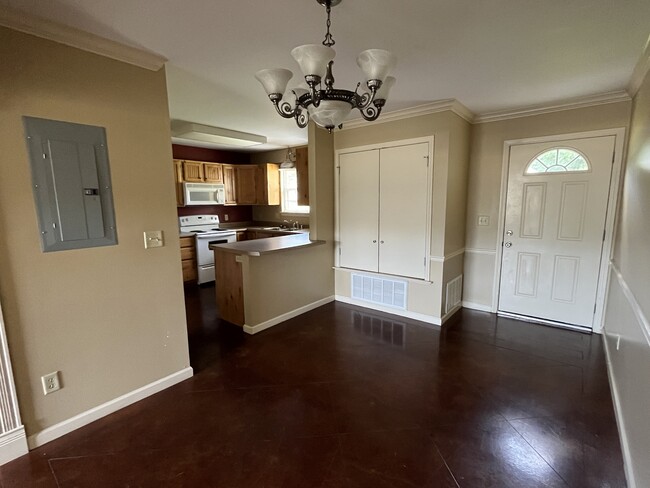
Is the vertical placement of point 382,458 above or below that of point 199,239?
below

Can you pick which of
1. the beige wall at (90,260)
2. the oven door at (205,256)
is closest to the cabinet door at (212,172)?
the oven door at (205,256)

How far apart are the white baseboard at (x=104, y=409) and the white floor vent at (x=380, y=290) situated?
7.51 ft

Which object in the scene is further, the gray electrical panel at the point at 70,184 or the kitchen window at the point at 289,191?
the kitchen window at the point at 289,191

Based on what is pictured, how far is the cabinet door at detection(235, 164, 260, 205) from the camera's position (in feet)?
20.6

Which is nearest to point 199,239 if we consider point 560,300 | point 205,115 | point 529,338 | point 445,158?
point 205,115

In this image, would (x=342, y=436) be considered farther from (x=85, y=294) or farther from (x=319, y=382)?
(x=85, y=294)

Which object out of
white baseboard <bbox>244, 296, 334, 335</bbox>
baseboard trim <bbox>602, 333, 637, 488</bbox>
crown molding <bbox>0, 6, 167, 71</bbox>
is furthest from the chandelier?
white baseboard <bbox>244, 296, 334, 335</bbox>

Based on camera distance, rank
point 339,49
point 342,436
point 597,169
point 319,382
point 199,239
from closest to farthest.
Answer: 1. point 342,436
2. point 339,49
3. point 319,382
4. point 597,169
5. point 199,239

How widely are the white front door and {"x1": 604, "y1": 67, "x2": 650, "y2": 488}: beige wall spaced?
77 centimetres

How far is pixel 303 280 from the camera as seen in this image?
4.00 m

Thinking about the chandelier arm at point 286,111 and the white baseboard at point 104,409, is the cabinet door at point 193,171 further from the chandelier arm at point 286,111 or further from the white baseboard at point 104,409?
the chandelier arm at point 286,111

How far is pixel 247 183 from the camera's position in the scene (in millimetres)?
6312

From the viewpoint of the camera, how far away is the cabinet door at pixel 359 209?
3.94m

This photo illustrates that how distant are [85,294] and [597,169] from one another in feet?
15.2
